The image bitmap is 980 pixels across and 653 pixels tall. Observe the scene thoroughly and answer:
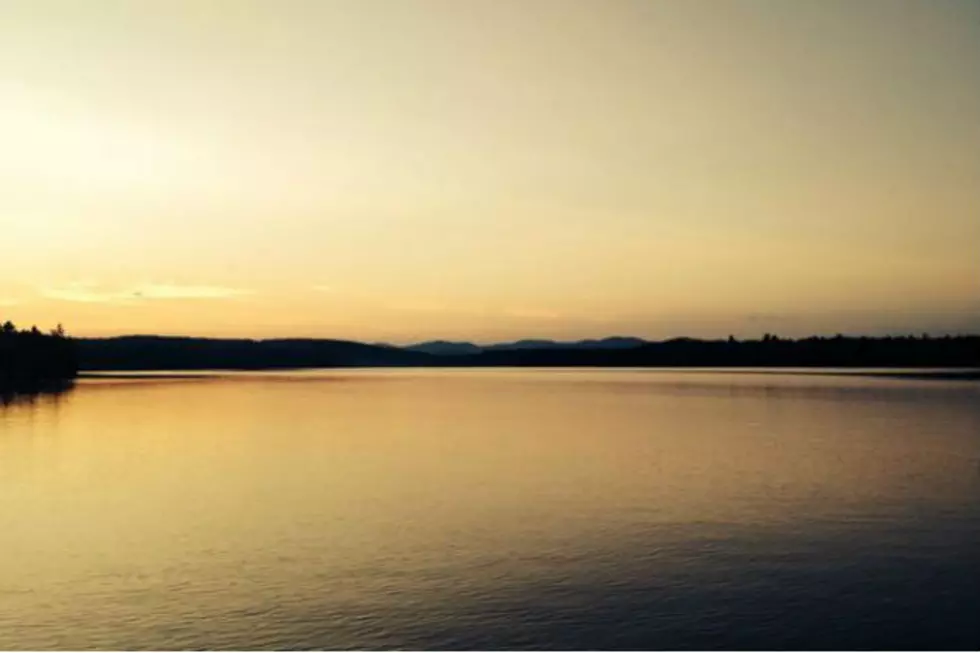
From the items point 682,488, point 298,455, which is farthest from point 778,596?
point 298,455

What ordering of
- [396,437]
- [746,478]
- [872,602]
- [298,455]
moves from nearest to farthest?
[872,602], [746,478], [298,455], [396,437]

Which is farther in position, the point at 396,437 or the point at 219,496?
the point at 396,437

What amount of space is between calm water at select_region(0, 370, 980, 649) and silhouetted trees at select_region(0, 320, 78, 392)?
392 ft

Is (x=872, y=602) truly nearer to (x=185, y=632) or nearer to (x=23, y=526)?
(x=185, y=632)

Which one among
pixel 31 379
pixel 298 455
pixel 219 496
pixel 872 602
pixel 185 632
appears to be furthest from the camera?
pixel 31 379

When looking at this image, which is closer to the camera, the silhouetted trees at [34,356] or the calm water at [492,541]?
the calm water at [492,541]

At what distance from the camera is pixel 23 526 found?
98.2 ft

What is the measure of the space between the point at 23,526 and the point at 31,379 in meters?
161

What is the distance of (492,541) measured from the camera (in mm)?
26859

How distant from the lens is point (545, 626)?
1858 cm

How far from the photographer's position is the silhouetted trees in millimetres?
165000

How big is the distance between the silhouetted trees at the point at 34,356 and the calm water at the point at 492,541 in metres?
119

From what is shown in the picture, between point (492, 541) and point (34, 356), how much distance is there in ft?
545

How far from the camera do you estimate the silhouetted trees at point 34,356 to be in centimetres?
16500
